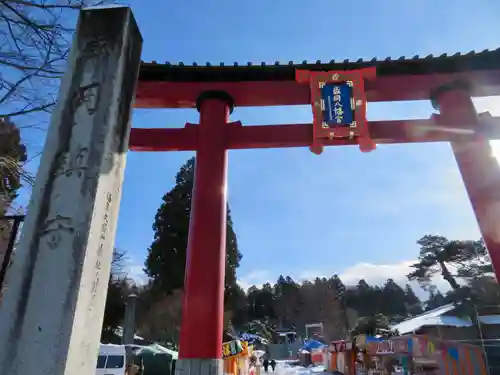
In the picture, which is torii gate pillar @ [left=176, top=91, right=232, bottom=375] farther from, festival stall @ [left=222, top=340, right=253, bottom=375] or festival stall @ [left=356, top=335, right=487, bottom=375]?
festival stall @ [left=356, top=335, right=487, bottom=375]

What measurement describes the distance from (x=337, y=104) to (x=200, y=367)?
17.0 ft

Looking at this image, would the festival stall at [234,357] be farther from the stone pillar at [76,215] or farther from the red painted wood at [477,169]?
the stone pillar at [76,215]

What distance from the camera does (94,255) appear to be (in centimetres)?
198

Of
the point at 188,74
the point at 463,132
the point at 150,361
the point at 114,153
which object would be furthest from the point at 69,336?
the point at 150,361

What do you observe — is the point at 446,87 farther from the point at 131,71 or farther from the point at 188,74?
the point at 131,71

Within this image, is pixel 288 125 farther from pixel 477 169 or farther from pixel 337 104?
pixel 477 169

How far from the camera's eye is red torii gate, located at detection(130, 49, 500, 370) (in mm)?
6535

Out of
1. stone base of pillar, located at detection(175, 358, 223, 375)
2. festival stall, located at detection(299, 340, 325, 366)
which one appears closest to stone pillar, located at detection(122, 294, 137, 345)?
stone base of pillar, located at detection(175, 358, 223, 375)

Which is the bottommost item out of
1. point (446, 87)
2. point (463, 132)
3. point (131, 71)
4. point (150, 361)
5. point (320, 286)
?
point (150, 361)

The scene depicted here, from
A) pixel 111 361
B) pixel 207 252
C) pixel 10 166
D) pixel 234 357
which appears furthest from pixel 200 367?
pixel 111 361

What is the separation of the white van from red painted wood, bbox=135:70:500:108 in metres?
8.86

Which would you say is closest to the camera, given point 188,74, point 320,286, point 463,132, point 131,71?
point 131,71

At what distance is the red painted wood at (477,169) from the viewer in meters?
6.31

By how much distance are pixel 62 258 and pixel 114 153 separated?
2.31ft
